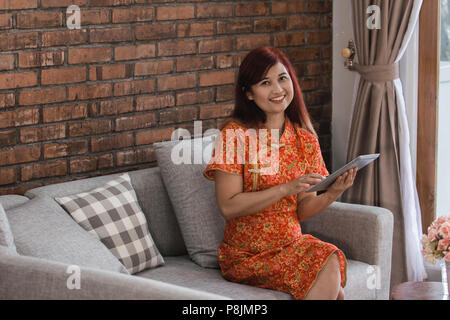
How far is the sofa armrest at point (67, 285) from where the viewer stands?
182cm

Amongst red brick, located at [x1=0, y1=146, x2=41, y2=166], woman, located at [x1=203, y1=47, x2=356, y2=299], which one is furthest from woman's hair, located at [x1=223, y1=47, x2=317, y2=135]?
red brick, located at [x1=0, y1=146, x2=41, y2=166]

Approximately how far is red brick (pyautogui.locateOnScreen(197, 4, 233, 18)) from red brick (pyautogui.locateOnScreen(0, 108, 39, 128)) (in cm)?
95

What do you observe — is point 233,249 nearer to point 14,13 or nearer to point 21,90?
point 21,90

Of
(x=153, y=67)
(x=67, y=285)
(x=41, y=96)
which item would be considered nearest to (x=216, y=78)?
(x=153, y=67)

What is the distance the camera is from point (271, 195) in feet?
8.15

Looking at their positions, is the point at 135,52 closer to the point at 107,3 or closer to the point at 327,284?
the point at 107,3

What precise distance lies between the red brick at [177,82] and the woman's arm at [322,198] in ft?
2.85

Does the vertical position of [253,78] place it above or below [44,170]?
above

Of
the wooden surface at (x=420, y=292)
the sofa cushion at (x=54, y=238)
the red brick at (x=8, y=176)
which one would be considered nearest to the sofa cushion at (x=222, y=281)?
the wooden surface at (x=420, y=292)

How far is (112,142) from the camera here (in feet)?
10.0

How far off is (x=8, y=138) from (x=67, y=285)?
1.00 metres

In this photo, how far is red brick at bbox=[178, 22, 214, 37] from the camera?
3.24m

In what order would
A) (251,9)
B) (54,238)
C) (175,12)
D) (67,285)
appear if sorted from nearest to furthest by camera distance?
(67,285), (54,238), (175,12), (251,9)

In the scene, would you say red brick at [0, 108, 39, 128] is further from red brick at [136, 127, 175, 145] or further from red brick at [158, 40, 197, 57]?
red brick at [158, 40, 197, 57]
